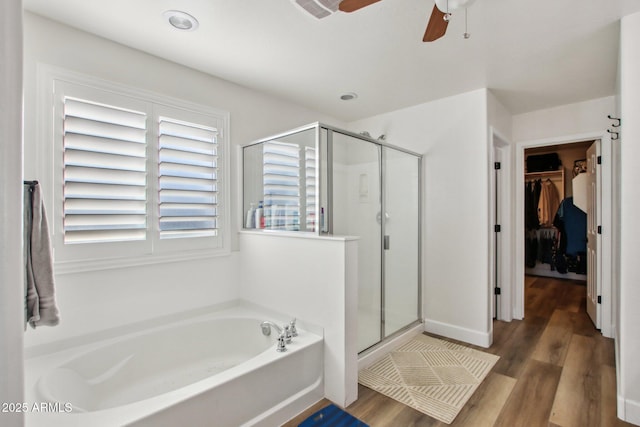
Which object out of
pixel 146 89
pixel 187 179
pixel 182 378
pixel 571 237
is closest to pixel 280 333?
pixel 182 378

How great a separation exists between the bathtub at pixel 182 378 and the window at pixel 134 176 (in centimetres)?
61

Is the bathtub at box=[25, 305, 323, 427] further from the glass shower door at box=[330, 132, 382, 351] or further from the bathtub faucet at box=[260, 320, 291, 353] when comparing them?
the glass shower door at box=[330, 132, 382, 351]

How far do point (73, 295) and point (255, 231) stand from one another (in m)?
1.32

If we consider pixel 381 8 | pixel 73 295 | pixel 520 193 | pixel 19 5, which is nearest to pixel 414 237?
pixel 520 193

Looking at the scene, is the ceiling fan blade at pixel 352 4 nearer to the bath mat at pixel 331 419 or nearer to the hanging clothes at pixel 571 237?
the bath mat at pixel 331 419

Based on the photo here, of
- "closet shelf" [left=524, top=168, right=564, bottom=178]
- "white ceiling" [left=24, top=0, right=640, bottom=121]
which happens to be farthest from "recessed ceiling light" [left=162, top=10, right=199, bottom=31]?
Result: "closet shelf" [left=524, top=168, right=564, bottom=178]

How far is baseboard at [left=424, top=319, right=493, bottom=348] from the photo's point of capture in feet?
9.68

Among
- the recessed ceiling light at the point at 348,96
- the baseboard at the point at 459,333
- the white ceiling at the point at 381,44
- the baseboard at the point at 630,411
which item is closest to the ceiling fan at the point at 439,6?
the white ceiling at the point at 381,44

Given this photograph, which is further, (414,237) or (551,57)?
(414,237)

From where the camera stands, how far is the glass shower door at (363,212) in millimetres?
2496

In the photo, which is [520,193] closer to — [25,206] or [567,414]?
[567,414]

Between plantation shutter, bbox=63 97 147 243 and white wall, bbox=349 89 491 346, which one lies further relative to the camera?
white wall, bbox=349 89 491 346

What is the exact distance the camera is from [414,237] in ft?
11.0

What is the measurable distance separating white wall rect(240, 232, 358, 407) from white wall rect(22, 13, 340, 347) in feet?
1.92
